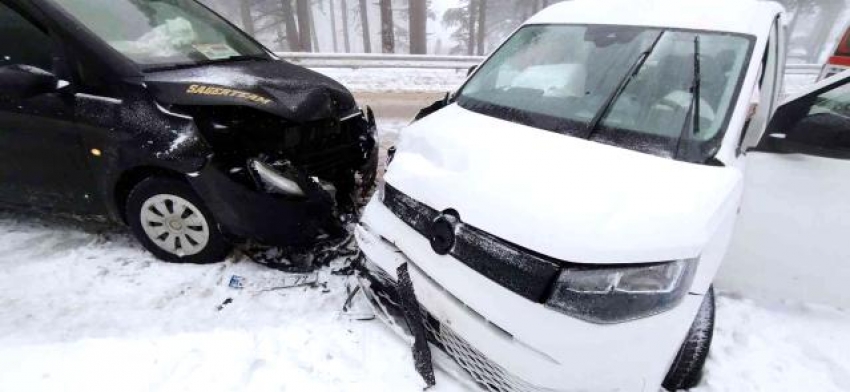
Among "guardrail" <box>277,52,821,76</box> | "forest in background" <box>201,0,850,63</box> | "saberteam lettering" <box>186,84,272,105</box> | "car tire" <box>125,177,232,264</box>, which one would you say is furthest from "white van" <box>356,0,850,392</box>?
"forest in background" <box>201,0,850,63</box>

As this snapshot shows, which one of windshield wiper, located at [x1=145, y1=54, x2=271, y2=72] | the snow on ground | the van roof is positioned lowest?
the snow on ground

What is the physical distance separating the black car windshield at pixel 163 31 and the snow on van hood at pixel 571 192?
202 cm

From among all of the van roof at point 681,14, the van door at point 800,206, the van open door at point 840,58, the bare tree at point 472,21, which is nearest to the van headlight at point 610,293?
the van door at point 800,206

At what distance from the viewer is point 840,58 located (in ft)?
20.8

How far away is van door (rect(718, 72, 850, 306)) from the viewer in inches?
107

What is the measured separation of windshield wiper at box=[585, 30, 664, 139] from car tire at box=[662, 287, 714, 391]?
1069mm

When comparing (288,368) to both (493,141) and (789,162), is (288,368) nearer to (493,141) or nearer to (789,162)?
(493,141)

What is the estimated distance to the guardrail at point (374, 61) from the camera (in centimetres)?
1225

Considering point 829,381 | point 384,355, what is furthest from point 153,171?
point 829,381

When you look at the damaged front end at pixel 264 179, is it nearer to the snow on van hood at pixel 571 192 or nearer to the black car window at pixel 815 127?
the snow on van hood at pixel 571 192

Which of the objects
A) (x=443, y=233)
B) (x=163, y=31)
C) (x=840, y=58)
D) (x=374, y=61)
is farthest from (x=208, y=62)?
(x=374, y=61)

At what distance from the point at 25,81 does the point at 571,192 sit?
3184 mm

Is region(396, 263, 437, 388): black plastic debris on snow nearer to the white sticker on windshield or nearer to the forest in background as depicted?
the white sticker on windshield

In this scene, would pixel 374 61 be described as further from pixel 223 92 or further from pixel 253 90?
pixel 223 92
